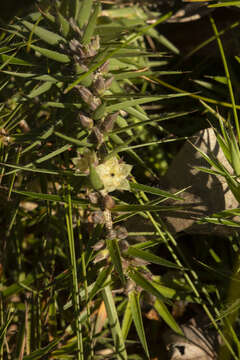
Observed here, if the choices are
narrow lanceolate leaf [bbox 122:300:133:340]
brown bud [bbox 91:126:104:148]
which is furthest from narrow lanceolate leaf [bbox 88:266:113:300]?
brown bud [bbox 91:126:104:148]

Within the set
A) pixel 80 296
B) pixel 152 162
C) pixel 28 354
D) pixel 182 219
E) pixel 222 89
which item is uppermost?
pixel 222 89

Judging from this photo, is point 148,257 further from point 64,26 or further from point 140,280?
A: point 64,26

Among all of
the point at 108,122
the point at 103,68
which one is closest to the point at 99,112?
the point at 108,122

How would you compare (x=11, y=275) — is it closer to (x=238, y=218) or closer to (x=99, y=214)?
(x=99, y=214)

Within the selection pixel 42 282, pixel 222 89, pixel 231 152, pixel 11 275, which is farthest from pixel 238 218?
pixel 11 275

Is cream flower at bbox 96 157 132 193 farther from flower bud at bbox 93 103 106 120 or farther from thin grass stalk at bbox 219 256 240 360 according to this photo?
thin grass stalk at bbox 219 256 240 360
